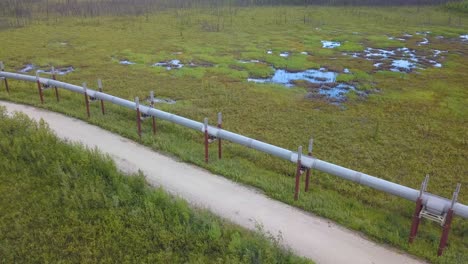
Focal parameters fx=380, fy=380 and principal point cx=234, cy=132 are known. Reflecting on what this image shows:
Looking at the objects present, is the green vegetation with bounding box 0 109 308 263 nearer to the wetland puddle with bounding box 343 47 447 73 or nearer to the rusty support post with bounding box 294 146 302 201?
the rusty support post with bounding box 294 146 302 201

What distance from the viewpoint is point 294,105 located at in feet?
67.1

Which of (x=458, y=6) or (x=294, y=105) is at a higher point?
(x=458, y=6)

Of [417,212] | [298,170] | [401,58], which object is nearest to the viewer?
[417,212]

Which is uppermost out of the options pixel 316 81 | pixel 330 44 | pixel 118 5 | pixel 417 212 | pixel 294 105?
pixel 118 5

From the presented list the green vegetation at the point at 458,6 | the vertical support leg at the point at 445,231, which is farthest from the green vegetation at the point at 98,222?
the green vegetation at the point at 458,6

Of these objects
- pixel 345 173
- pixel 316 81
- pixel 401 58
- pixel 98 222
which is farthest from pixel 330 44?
pixel 98 222

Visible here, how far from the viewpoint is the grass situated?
38.4 ft

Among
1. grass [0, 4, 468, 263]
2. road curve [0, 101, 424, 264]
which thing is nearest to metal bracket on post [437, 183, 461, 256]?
grass [0, 4, 468, 263]

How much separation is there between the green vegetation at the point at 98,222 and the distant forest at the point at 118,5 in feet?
123

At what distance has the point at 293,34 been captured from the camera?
1580 inches

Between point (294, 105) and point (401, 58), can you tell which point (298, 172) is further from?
point (401, 58)

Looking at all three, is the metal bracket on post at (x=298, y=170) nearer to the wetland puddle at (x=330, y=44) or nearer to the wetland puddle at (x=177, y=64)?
the wetland puddle at (x=177, y=64)

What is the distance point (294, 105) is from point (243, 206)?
35.3 feet

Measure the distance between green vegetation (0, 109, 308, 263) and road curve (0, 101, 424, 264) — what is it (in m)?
0.71
